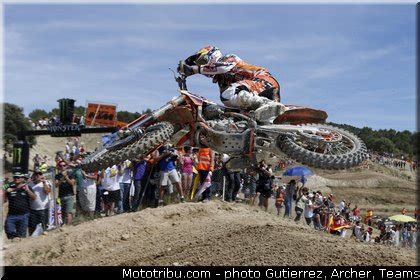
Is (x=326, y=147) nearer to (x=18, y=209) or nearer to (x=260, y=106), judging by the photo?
(x=260, y=106)

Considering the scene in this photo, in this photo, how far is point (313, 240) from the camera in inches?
289

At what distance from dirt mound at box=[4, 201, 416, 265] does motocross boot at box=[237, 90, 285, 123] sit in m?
1.82

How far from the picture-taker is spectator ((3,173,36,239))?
8.80 metres

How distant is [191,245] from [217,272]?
120 centimetres

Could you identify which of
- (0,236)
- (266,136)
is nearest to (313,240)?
(266,136)

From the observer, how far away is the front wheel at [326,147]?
27.9ft

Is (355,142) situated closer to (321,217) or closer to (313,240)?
(313,240)

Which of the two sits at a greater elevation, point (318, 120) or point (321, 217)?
point (318, 120)

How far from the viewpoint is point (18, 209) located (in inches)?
350

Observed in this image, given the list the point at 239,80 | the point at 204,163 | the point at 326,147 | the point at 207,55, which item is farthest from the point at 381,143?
the point at 207,55

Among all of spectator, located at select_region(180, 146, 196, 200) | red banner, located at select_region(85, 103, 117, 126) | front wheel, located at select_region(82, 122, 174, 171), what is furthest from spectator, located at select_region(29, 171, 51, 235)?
red banner, located at select_region(85, 103, 117, 126)

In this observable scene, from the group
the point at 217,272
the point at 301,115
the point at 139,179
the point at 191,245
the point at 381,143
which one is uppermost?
the point at 301,115

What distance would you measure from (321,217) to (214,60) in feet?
24.9

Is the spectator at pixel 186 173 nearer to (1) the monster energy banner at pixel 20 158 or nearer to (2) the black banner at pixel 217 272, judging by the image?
(1) the monster energy banner at pixel 20 158
